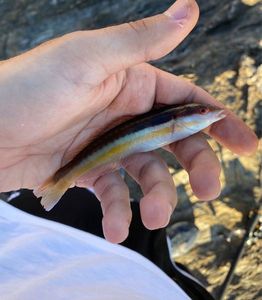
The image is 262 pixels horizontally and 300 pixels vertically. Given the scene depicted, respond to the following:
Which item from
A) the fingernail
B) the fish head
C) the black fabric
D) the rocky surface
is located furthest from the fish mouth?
the rocky surface

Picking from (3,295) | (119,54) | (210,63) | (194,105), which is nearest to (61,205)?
(3,295)

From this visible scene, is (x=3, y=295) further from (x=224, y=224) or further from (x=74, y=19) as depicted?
(x=74, y=19)

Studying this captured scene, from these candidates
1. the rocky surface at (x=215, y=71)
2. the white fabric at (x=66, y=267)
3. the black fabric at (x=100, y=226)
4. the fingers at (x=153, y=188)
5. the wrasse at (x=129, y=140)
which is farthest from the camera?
the rocky surface at (x=215, y=71)

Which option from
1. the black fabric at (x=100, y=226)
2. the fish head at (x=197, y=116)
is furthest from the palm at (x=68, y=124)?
the black fabric at (x=100, y=226)

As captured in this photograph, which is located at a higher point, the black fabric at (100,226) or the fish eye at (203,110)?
the fish eye at (203,110)

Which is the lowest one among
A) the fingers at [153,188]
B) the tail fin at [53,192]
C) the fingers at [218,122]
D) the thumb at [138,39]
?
the tail fin at [53,192]

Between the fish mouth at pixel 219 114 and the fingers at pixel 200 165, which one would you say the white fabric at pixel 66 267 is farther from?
the fish mouth at pixel 219 114

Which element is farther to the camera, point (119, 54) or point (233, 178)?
point (233, 178)

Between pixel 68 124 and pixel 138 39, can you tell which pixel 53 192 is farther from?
pixel 138 39
